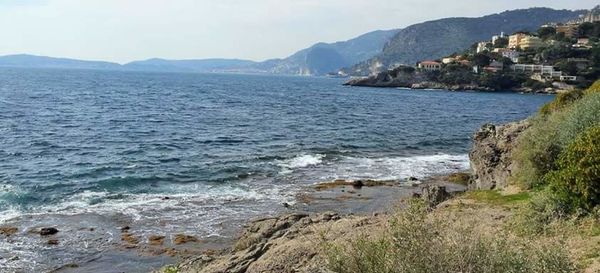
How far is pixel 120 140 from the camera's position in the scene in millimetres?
48406

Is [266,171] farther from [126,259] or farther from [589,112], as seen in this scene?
[589,112]

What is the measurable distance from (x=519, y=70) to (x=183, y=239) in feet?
546

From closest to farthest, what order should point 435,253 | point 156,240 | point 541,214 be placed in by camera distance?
point 435,253 → point 541,214 → point 156,240

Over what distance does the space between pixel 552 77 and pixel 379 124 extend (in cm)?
10818

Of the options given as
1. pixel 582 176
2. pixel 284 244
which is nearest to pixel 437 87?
pixel 582 176

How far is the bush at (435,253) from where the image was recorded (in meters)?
7.12

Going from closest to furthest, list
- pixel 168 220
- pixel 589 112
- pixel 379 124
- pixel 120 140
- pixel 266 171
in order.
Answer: pixel 589 112 < pixel 168 220 < pixel 266 171 < pixel 120 140 < pixel 379 124

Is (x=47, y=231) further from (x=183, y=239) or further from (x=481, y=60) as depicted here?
(x=481, y=60)

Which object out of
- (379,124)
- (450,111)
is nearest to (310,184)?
(379,124)

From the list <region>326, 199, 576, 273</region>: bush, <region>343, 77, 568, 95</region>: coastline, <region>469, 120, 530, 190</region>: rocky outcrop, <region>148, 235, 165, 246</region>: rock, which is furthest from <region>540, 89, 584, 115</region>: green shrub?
<region>343, 77, 568, 95</region>: coastline

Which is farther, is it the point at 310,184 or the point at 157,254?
the point at 310,184

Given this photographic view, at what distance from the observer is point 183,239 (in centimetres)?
2311

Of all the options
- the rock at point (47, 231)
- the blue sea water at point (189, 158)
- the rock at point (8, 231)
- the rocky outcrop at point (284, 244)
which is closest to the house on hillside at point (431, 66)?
the blue sea water at point (189, 158)

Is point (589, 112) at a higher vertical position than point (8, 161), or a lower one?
higher
